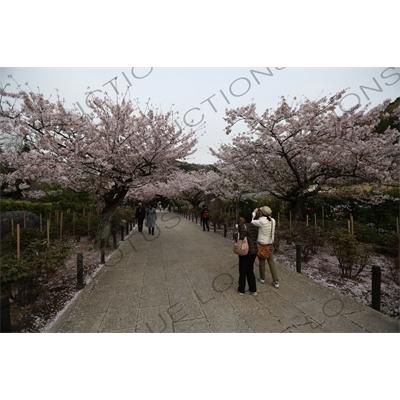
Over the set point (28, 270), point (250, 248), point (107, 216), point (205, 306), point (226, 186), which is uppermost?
point (226, 186)

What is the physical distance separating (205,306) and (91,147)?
5443 mm

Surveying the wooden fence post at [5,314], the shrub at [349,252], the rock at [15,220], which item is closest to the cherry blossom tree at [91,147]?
the rock at [15,220]

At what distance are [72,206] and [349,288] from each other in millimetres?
13745

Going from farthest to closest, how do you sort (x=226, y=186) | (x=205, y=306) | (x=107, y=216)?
(x=226, y=186) → (x=107, y=216) → (x=205, y=306)

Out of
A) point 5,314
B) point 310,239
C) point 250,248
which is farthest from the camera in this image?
point 310,239

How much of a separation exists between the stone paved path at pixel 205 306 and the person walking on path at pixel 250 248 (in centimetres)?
21

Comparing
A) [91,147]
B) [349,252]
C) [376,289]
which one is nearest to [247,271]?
[376,289]

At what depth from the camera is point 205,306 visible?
3.33 meters

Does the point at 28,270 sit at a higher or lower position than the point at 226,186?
lower

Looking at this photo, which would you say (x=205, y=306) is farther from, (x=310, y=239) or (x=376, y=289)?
(x=310, y=239)

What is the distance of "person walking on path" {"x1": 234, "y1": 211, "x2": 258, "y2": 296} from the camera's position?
3.51 m

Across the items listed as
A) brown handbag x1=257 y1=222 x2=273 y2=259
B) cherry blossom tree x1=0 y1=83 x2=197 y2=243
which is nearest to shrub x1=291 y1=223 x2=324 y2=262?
brown handbag x1=257 y1=222 x2=273 y2=259

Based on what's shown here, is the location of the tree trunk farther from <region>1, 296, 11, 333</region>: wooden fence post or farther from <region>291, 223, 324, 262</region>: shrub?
<region>291, 223, 324, 262</region>: shrub

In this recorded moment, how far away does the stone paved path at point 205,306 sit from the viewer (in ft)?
9.19
